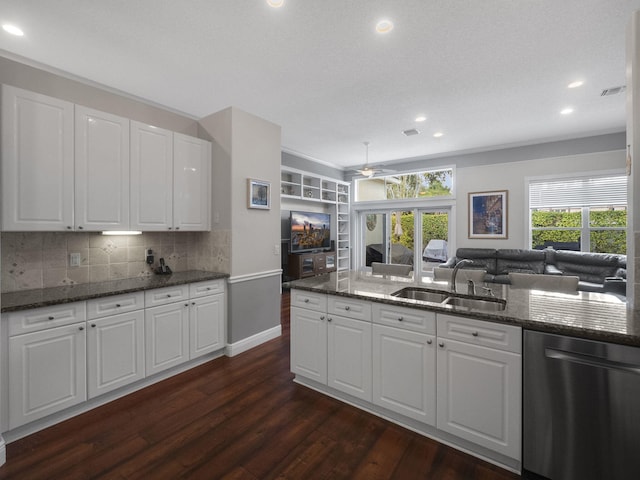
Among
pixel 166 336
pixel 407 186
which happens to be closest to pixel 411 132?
pixel 407 186

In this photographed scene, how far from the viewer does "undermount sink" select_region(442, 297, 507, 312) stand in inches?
79.0

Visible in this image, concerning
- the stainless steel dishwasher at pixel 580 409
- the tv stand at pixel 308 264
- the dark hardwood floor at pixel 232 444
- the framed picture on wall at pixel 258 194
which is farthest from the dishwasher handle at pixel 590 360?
the tv stand at pixel 308 264

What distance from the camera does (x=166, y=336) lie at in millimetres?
2713

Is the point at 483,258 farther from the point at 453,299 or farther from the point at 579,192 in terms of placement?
the point at 453,299

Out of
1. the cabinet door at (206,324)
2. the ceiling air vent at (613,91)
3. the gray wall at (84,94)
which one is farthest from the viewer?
the ceiling air vent at (613,91)

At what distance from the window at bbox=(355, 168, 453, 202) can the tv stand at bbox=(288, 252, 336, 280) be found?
2.17 meters

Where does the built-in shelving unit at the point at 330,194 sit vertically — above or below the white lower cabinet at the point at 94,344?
above

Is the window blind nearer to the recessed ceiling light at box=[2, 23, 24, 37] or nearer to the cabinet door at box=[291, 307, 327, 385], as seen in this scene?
the cabinet door at box=[291, 307, 327, 385]

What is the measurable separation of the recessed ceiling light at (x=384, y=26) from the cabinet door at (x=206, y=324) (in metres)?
2.97

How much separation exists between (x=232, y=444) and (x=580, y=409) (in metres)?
2.02

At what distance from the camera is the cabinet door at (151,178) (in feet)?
9.00

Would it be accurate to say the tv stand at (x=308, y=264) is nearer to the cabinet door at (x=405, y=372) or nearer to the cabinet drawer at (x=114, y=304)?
the cabinet drawer at (x=114, y=304)

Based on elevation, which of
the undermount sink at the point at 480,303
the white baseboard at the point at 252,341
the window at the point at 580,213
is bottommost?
the white baseboard at the point at 252,341

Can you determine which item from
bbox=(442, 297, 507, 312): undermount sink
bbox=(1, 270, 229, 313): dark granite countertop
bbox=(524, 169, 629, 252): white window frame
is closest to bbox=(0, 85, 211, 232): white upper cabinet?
bbox=(1, 270, 229, 313): dark granite countertop
